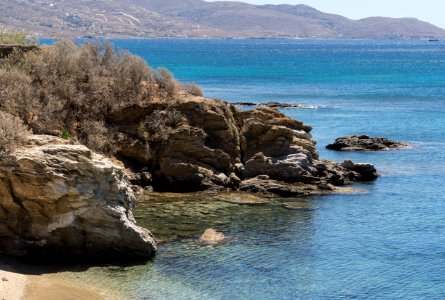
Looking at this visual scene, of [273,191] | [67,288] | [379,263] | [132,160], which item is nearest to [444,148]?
[273,191]

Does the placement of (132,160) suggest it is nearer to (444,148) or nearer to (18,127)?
(18,127)

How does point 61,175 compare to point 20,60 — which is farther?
point 20,60

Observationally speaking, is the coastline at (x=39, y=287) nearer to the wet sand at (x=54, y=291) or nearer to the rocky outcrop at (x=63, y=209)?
the wet sand at (x=54, y=291)

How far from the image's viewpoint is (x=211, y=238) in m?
26.4

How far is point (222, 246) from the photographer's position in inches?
1016

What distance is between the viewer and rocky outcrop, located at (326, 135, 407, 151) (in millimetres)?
49406

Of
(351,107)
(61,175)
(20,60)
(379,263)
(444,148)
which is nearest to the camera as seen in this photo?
(61,175)

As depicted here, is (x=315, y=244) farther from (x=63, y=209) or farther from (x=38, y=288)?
(x=38, y=288)

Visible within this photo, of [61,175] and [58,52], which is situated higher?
[58,52]

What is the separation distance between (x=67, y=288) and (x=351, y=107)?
A: 5579 cm

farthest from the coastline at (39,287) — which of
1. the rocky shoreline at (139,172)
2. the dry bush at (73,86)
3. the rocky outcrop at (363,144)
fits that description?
the rocky outcrop at (363,144)

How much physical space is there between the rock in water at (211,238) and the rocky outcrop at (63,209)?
9.21ft

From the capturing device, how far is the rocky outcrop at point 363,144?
1945 inches

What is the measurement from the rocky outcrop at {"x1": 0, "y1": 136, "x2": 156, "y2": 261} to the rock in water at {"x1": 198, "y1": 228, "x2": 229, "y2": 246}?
2808 millimetres
